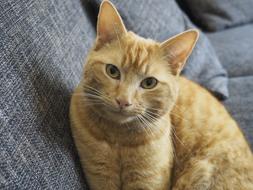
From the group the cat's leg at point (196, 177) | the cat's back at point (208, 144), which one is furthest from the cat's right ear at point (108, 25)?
the cat's leg at point (196, 177)

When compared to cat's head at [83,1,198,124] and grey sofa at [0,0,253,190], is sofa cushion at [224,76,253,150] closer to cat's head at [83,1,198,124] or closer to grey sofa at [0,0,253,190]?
grey sofa at [0,0,253,190]

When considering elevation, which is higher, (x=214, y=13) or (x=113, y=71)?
(x=113, y=71)

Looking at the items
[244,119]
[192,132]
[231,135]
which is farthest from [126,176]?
[244,119]

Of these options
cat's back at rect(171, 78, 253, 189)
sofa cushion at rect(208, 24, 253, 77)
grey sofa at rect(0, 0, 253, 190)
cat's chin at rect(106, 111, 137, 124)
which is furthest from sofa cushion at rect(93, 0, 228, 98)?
cat's chin at rect(106, 111, 137, 124)

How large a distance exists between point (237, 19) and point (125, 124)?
1.80 meters

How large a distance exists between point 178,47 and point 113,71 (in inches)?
8.3

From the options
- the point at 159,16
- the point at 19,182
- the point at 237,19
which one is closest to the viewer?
the point at 19,182

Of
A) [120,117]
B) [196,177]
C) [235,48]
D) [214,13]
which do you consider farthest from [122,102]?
[214,13]

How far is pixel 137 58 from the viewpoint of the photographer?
1010mm

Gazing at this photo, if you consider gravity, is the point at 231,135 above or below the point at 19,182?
below

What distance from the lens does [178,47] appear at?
3.50ft

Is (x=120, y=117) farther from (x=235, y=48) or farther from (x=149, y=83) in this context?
(x=235, y=48)

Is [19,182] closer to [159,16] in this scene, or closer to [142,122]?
[142,122]

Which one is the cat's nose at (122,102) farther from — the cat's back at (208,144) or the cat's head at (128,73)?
the cat's back at (208,144)
